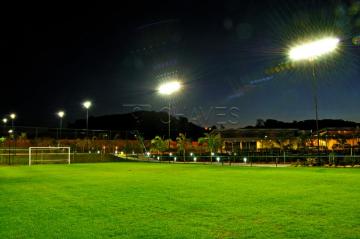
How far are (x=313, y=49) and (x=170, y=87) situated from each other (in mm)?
17521

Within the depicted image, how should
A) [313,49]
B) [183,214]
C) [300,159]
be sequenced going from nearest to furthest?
[183,214] < [313,49] < [300,159]

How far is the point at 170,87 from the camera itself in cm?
4269

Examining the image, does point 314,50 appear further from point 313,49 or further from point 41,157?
point 41,157

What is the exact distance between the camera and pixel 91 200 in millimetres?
11195

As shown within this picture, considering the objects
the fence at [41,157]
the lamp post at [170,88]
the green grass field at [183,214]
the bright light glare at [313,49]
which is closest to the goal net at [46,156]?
the fence at [41,157]

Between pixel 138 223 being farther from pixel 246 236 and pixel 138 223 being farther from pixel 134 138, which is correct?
pixel 134 138

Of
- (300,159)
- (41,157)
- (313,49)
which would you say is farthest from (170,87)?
(313,49)

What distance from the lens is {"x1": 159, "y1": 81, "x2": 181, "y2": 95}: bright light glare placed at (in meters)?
42.8

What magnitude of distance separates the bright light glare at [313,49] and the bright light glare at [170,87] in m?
14.7

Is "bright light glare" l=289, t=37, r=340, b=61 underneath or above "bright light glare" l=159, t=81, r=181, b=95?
above

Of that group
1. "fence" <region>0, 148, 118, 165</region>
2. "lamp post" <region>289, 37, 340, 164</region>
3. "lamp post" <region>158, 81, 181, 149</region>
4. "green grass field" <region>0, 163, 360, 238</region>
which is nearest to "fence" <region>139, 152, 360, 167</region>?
"lamp post" <region>289, 37, 340, 164</region>

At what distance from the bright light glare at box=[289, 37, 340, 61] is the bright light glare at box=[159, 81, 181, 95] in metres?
14.7

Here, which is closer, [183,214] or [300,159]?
[183,214]

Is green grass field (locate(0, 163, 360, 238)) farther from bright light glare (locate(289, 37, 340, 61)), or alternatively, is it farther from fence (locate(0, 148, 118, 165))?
fence (locate(0, 148, 118, 165))
